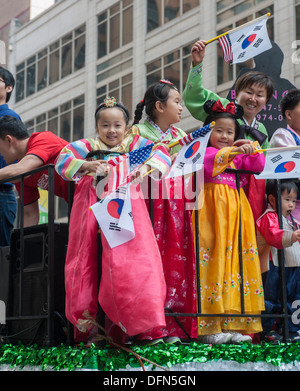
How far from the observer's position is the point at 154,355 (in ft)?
9.84

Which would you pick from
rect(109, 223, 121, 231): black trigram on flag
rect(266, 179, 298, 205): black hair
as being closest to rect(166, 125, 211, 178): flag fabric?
rect(109, 223, 121, 231): black trigram on flag

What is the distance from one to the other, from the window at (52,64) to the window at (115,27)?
1.46 meters

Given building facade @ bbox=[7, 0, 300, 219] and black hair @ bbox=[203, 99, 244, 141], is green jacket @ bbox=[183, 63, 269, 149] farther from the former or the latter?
building facade @ bbox=[7, 0, 300, 219]

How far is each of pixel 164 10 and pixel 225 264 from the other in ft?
70.7

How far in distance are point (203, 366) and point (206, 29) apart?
63.8 ft

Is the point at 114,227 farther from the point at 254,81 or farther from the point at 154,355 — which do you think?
the point at 254,81

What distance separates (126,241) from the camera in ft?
10.4

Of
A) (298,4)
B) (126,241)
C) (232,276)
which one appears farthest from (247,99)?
(298,4)

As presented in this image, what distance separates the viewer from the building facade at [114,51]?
19953 mm

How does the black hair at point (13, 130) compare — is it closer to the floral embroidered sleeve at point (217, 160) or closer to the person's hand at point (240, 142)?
the floral embroidered sleeve at point (217, 160)

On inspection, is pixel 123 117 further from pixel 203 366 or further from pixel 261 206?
pixel 203 366

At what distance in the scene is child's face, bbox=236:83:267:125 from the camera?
4797mm

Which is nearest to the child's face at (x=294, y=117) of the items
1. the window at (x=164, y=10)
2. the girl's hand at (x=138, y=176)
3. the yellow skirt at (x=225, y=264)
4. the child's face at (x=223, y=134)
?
the child's face at (x=223, y=134)

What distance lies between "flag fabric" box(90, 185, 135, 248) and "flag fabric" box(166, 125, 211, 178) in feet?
1.80
